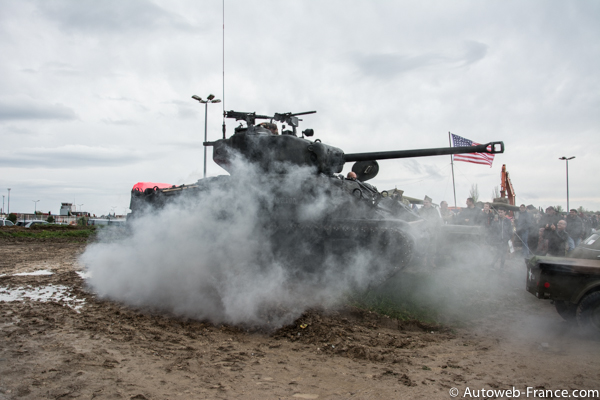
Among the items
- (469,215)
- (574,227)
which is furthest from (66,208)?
(574,227)

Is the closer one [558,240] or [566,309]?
[566,309]

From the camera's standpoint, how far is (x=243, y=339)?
16.4 ft

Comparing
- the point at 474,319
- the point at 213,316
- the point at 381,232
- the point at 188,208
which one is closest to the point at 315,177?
the point at 381,232

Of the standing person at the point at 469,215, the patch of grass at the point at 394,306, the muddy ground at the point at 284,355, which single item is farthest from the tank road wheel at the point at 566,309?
the standing person at the point at 469,215

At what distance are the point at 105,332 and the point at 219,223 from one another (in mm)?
2491

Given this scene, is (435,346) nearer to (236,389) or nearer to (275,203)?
(236,389)

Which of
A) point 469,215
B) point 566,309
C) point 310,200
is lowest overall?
point 566,309

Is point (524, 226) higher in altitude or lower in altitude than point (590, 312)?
higher

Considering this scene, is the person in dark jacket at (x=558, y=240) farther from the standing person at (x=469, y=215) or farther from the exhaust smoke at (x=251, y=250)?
the exhaust smoke at (x=251, y=250)

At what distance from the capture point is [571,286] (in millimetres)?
5230

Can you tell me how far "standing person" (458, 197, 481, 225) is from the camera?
10711 millimetres

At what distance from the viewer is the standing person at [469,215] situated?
1071cm

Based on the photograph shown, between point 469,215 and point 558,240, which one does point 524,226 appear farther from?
point 558,240

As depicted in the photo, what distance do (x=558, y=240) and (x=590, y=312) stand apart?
4.59 metres
